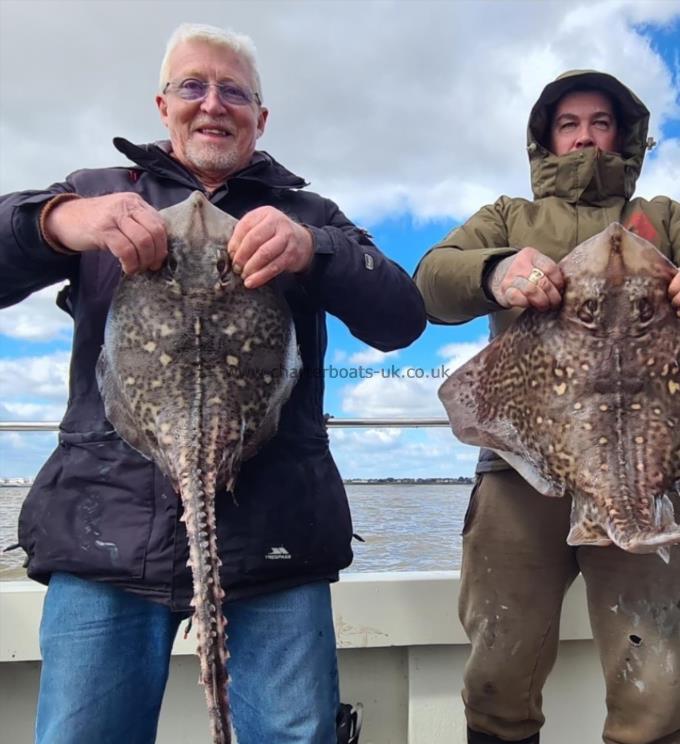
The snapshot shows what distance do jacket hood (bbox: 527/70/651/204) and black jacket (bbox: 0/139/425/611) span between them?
1.26m

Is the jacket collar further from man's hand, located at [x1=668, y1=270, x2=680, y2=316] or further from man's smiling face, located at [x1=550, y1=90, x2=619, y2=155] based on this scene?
man's smiling face, located at [x1=550, y1=90, x2=619, y2=155]

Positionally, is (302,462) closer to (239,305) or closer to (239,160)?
(239,305)

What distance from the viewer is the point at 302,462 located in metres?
2.59

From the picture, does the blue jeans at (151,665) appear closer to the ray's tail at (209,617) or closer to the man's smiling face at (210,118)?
the ray's tail at (209,617)

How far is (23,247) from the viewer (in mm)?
2328

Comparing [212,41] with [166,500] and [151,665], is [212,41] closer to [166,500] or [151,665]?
[166,500]

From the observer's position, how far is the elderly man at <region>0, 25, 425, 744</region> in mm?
2320

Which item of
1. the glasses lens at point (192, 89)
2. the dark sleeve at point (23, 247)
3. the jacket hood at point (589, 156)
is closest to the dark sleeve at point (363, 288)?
the glasses lens at point (192, 89)

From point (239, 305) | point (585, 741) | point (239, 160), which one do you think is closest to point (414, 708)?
point (585, 741)

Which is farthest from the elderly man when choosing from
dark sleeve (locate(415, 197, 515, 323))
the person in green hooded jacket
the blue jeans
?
the person in green hooded jacket

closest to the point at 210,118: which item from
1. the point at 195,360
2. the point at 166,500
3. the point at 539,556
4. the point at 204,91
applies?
the point at 204,91

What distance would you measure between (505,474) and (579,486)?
0.67 metres

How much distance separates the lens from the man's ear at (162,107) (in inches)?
114

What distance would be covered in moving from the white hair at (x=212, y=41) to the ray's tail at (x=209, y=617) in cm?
186
